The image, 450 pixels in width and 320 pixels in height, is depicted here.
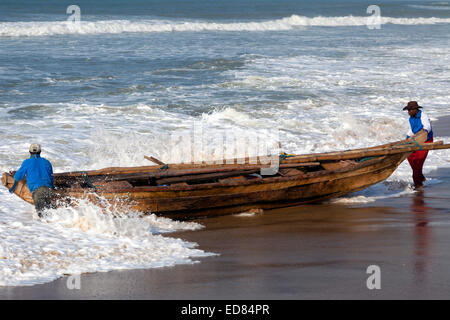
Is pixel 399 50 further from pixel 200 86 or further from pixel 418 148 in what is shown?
pixel 418 148

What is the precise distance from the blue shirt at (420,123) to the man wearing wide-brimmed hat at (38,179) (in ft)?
19.2

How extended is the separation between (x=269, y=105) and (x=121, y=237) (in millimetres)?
11897

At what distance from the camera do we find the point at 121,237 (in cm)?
769

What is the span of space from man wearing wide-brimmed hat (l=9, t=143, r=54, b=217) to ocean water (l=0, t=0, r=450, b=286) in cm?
21

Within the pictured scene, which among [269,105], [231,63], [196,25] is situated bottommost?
[269,105]

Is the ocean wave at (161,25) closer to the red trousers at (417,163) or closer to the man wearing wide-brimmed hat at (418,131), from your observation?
the man wearing wide-brimmed hat at (418,131)

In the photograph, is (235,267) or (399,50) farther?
(399,50)

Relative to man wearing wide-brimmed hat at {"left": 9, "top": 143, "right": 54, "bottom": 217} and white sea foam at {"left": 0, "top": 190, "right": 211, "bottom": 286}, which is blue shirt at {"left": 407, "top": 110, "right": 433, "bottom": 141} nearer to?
white sea foam at {"left": 0, "top": 190, "right": 211, "bottom": 286}

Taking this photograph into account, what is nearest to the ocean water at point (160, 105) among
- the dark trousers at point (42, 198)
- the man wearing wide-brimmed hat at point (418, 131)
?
the dark trousers at point (42, 198)

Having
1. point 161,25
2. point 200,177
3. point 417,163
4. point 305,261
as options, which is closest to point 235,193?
point 200,177

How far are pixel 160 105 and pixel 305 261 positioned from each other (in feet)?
41.1

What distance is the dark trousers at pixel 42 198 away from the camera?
320 inches

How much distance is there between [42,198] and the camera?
322 inches

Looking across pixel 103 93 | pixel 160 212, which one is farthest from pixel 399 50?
pixel 160 212
